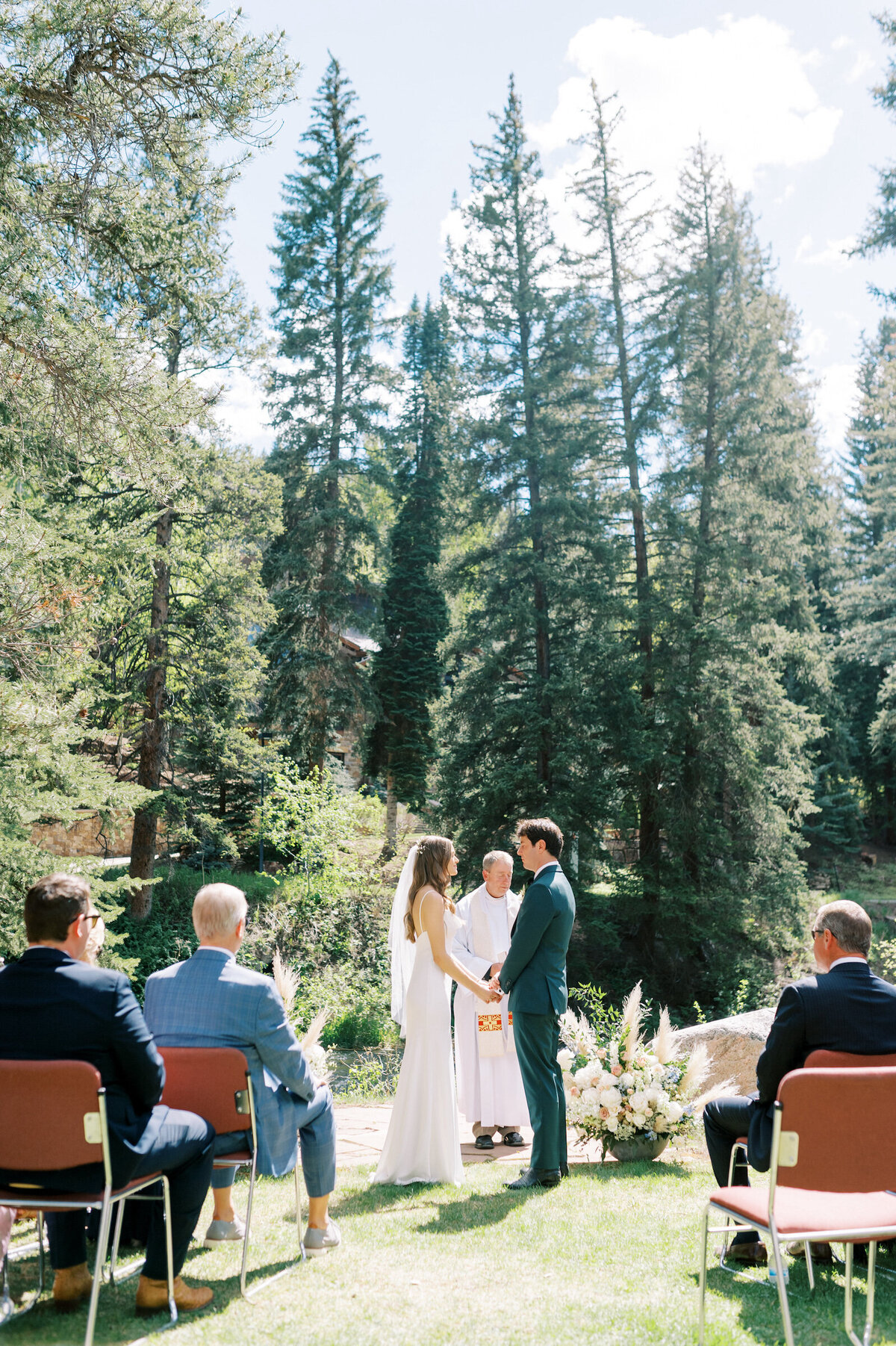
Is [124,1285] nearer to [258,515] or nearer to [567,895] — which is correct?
[567,895]

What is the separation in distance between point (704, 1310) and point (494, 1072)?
3499 millimetres

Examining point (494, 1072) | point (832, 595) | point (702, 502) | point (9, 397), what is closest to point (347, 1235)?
point (494, 1072)

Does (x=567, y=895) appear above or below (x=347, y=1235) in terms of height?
above

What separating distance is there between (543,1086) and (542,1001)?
1.46ft

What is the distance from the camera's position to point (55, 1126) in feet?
10.5

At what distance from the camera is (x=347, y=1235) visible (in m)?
4.52

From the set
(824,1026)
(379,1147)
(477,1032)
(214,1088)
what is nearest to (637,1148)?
(477,1032)

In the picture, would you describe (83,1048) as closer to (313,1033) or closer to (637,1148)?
(313,1033)

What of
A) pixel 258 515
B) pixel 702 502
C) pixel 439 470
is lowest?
pixel 258 515

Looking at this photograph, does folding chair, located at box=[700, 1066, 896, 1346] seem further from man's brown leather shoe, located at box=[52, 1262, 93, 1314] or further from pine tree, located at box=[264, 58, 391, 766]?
pine tree, located at box=[264, 58, 391, 766]

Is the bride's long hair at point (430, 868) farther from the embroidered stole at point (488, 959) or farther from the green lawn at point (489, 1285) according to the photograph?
the green lawn at point (489, 1285)

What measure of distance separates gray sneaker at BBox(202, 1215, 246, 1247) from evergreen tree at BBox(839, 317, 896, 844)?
62.3 ft

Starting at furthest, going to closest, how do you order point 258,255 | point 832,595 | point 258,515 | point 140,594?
point 832,595
point 258,255
point 258,515
point 140,594

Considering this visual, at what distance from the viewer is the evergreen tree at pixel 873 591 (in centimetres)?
2286
